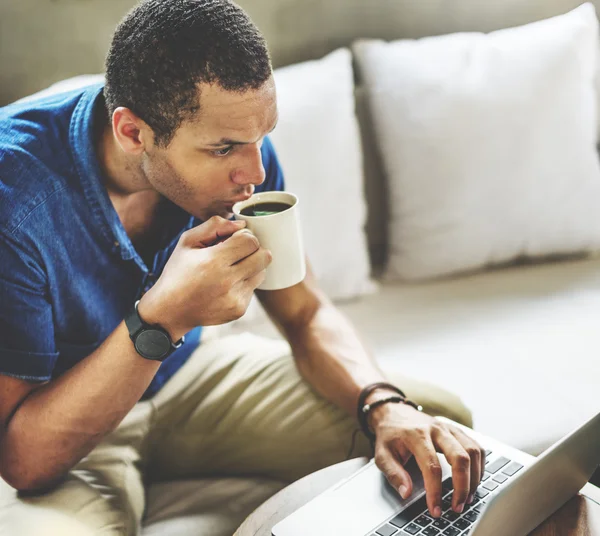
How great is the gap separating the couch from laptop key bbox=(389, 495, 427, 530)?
372mm

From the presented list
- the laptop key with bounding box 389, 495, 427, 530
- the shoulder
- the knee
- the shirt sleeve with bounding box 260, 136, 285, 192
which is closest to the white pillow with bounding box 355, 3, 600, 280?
the shirt sleeve with bounding box 260, 136, 285, 192

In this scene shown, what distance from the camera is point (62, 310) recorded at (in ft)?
3.67

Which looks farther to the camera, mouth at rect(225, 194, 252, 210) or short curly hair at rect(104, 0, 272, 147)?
mouth at rect(225, 194, 252, 210)

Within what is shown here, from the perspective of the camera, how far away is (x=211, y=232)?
1.00m

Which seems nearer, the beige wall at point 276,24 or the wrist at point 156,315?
the wrist at point 156,315

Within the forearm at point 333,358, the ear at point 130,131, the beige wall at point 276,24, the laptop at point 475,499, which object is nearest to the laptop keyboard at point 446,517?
the laptop at point 475,499

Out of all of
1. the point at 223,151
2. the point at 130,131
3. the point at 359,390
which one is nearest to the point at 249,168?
the point at 223,151

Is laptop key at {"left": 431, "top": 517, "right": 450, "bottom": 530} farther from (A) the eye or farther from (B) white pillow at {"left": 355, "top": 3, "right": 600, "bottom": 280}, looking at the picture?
(B) white pillow at {"left": 355, "top": 3, "right": 600, "bottom": 280}

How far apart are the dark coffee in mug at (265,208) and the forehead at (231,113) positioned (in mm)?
94

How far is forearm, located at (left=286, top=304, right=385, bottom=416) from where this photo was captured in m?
1.21

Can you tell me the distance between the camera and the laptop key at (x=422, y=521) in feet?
2.91

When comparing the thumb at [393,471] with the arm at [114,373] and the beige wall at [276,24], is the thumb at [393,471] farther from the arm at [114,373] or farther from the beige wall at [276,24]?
the beige wall at [276,24]

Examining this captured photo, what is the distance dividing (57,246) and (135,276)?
16 centimetres

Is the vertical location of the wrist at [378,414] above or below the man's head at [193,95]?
below
